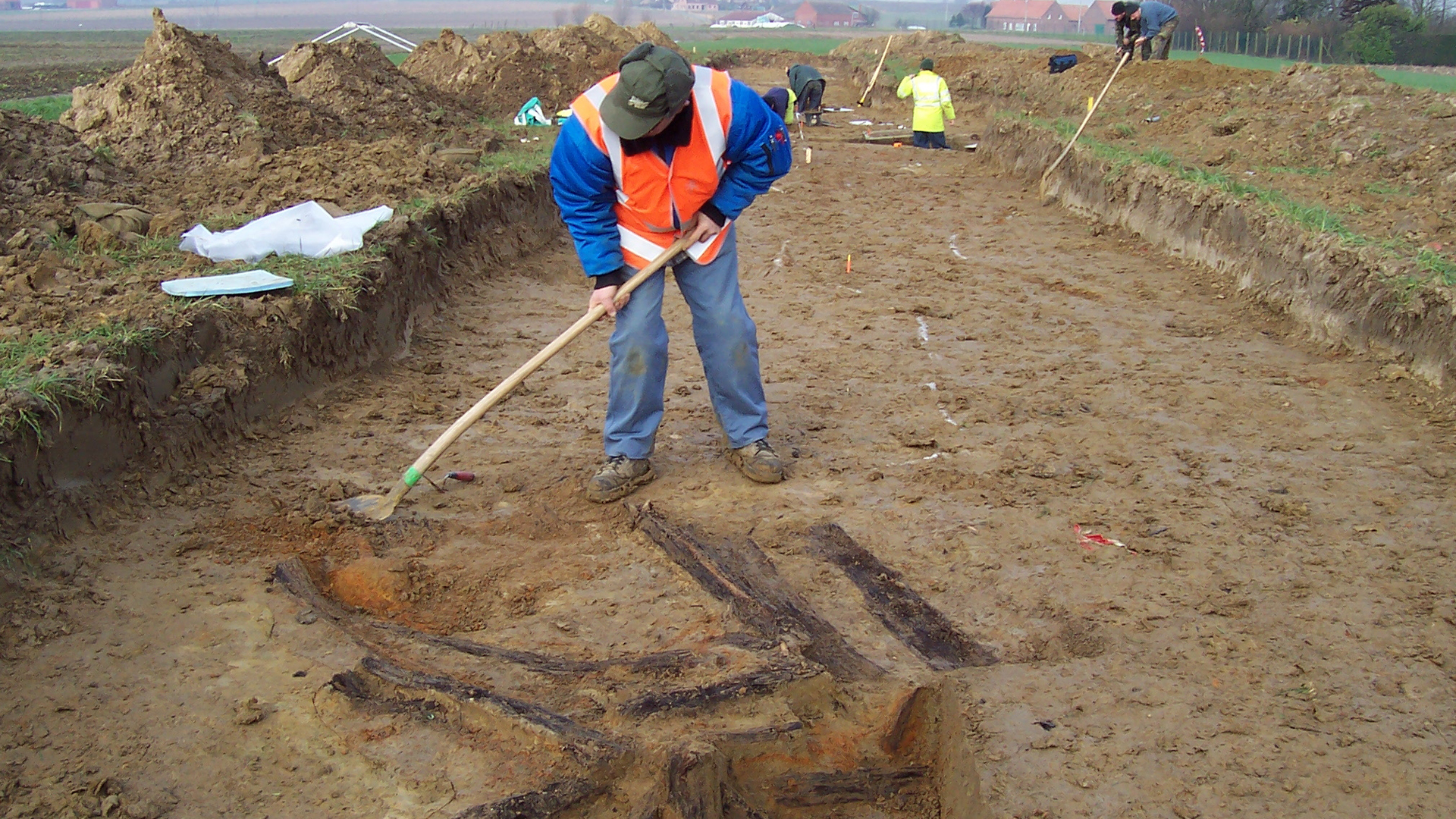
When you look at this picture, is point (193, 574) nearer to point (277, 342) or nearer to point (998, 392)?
point (277, 342)

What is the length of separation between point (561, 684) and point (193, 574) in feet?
4.67

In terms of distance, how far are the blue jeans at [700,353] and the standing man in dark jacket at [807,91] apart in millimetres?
14013

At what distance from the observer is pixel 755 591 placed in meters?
3.45

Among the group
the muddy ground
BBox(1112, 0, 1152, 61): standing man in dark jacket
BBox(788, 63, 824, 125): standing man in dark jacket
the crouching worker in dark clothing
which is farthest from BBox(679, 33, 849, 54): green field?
the muddy ground

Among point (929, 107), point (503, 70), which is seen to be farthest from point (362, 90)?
point (929, 107)

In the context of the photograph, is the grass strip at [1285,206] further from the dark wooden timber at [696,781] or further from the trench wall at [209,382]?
the trench wall at [209,382]

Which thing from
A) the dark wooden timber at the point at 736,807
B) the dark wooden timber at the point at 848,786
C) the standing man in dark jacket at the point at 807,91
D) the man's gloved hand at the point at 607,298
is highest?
the standing man in dark jacket at the point at 807,91

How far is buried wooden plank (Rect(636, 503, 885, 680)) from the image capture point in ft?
10.2

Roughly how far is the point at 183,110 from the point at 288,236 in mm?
3091

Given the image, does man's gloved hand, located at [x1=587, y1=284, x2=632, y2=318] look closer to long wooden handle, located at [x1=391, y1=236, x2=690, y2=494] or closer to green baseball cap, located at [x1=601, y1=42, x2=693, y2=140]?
long wooden handle, located at [x1=391, y1=236, x2=690, y2=494]

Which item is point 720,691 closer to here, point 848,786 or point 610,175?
point 848,786

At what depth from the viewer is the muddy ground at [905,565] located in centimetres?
262

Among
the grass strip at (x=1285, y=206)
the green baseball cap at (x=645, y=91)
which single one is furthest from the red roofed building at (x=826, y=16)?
the green baseball cap at (x=645, y=91)

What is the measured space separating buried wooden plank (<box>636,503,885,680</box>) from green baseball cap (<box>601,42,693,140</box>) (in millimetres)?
1459
